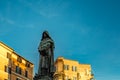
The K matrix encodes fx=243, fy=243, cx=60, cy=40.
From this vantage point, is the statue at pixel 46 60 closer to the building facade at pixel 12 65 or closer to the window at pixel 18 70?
the building facade at pixel 12 65

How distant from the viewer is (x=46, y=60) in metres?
15.6

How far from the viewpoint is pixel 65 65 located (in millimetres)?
77625

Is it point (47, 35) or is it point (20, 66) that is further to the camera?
point (20, 66)

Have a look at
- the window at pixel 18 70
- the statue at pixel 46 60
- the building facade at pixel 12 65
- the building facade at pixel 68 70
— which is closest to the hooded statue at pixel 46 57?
the statue at pixel 46 60

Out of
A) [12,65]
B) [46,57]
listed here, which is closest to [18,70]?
[12,65]

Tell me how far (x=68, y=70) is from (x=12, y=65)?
20.9 m

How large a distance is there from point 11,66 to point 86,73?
99.9 ft

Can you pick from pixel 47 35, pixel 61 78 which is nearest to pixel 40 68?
pixel 47 35

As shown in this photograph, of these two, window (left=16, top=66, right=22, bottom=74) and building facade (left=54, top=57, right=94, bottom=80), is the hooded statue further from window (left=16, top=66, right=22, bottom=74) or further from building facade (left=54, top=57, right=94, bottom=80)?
building facade (left=54, top=57, right=94, bottom=80)

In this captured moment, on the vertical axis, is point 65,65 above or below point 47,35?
above

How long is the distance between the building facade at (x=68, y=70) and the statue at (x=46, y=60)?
58790 mm

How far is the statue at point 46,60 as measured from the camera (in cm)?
1492

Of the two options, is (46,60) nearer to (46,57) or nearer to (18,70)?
(46,57)

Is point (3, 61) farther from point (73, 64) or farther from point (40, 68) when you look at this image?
point (40, 68)
